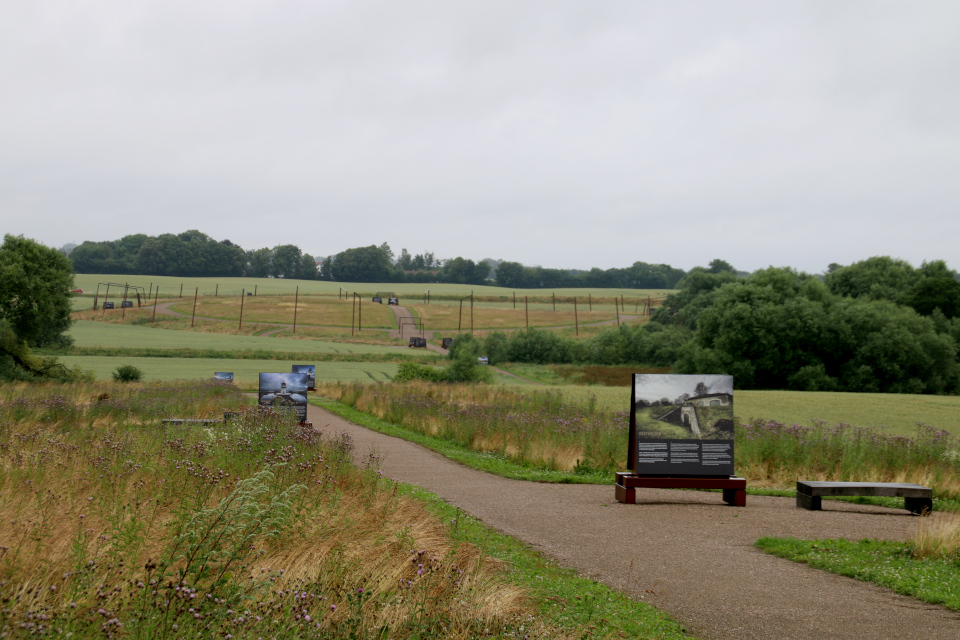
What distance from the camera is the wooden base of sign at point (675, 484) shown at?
11.9m

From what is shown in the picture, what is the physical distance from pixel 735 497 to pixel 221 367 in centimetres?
4862

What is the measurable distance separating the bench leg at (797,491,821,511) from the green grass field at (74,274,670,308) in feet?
373

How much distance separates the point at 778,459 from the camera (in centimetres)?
1633

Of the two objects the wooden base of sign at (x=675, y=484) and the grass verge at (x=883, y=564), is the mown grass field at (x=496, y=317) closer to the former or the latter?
the wooden base of sign at (x=675, y=484)

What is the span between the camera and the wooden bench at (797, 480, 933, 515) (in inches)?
453

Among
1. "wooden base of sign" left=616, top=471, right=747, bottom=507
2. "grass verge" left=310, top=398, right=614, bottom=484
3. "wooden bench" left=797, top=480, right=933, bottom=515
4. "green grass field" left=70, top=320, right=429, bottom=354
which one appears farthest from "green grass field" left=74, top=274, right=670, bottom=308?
"wooden bench" left=797, top=480, right=933, bottom=515

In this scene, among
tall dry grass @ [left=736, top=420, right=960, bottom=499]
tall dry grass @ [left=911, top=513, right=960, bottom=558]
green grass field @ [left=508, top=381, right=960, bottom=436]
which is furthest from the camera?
green grass field @ [left=508, top=381, right=960, bottom=436]

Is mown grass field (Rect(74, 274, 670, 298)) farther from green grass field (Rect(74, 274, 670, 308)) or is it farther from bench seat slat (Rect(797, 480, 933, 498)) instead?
bench seat slat (Rect(797, 480, 933, 498))

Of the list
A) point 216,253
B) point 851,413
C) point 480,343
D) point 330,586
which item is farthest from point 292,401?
point 216,253

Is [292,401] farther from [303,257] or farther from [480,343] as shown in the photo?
[303,257]

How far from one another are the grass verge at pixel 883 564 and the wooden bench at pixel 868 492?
7.82ft

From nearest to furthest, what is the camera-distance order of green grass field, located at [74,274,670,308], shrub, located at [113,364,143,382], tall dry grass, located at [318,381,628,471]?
tall dry grass, located at [318,381,628,471], shrub, located at [113,364,143,382], green grass field, located at [74,274,670,308]

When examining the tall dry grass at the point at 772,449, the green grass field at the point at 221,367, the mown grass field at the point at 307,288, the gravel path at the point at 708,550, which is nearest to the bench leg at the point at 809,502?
the gravel path at the point at 708,550

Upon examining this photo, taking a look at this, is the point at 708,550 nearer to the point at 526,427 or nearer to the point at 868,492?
the point at 868,492
